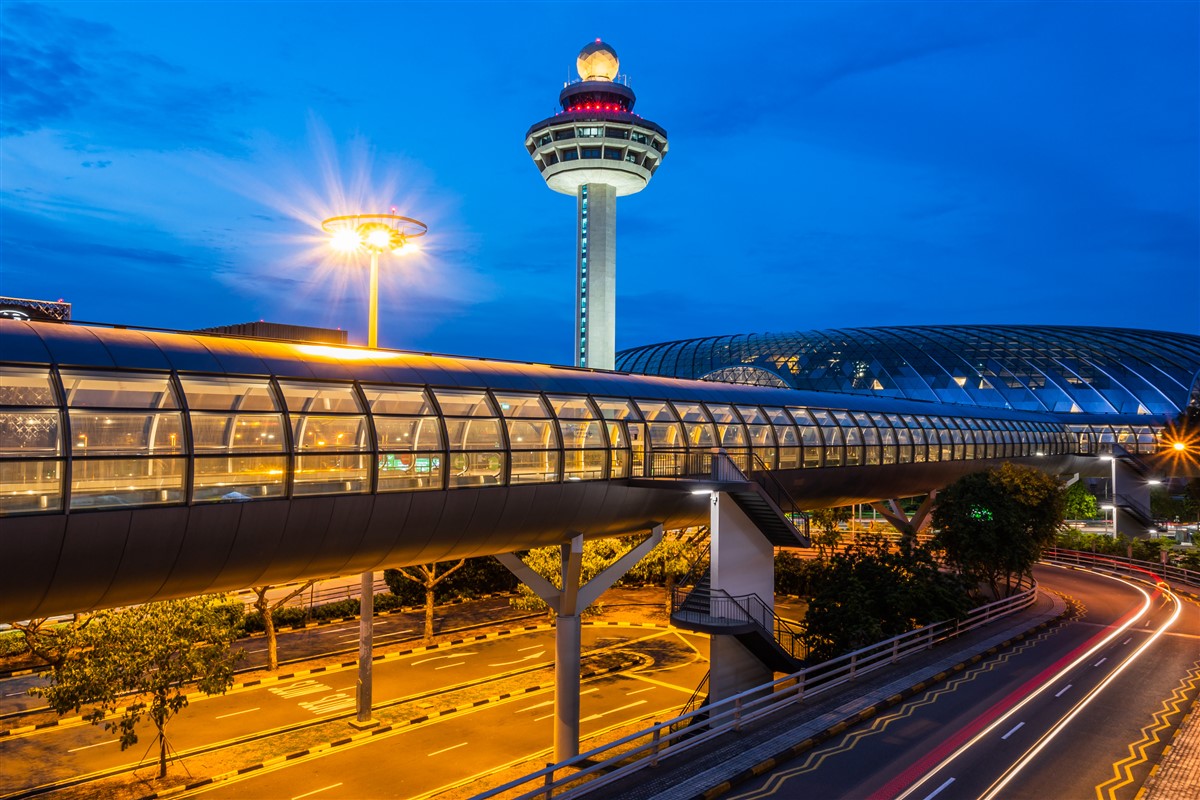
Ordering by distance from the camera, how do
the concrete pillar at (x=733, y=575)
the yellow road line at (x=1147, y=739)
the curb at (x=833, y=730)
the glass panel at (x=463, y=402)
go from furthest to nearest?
the concrete pillar at (x=733, y=575) → the glass panel at (x=463, y=402) → the yellow road line at (x=1147, y=739) → the curb at (x=833, y=730)

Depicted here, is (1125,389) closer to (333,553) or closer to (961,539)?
(961,539)

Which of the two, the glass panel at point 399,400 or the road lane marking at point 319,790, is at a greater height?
the glass panel at point 399,400

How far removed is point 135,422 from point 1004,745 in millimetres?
20135

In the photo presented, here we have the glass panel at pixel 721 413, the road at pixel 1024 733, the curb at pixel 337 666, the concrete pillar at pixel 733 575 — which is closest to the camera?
the road at pixel 1024 733

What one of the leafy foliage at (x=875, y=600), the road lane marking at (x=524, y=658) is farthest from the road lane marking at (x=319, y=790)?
the leafy foliage at (x=875, y=600)

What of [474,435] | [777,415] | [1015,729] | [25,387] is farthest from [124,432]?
[777,415]

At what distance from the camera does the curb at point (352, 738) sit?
22125 millimetres

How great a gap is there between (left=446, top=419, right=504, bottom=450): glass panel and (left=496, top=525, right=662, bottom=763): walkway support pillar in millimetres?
3393

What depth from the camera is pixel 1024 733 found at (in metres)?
19.7

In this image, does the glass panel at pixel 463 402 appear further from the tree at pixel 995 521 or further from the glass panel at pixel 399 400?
the tree at pixel 995 521

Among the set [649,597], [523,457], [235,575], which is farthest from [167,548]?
[649,597]

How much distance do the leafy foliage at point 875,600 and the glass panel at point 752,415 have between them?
6.01 m

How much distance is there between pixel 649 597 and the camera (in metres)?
50.6

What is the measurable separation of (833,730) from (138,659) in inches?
712
